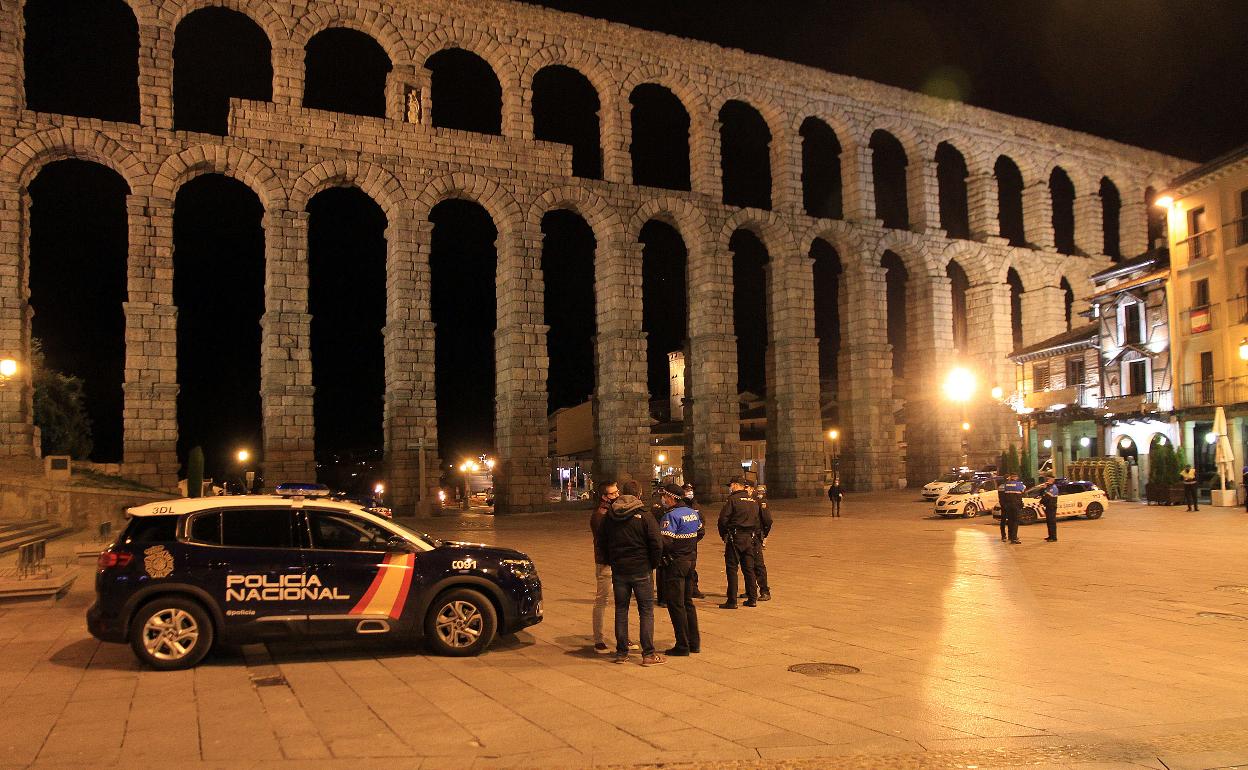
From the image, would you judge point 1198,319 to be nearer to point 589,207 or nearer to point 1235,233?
point 1235,233

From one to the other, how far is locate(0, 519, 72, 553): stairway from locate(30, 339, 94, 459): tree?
83.4ft

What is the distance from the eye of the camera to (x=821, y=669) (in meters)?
9.14

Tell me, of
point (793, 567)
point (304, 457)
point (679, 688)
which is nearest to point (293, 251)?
point (304, 457)

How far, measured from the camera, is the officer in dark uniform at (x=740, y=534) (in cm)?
1322

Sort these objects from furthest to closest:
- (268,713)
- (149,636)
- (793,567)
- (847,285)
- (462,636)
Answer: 1. (847,285)
2. (793,567)
3. (462,636)
4. (149,636)
5. (268,713)

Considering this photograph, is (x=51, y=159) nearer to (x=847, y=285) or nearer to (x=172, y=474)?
(x=172, y=474)

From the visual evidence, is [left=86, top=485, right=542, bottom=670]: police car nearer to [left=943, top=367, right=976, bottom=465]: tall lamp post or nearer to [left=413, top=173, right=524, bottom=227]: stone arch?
[left=413, top=173, right=524, bottom=227]: stone arch

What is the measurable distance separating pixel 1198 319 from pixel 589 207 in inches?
967

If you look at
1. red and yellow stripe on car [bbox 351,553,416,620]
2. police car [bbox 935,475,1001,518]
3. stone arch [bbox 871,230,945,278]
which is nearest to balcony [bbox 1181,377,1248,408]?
police car [bbox 935,475,1001,518]

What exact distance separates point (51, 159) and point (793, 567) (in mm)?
30586

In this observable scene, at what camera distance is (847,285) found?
47.5m

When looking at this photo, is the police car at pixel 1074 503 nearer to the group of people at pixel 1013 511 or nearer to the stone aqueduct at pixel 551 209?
the group of people at pixel 1013 511

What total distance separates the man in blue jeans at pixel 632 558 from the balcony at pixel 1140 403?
110 feet

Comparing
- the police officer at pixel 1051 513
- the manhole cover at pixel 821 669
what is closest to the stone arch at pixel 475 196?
the police officer at pixel 1051 513
